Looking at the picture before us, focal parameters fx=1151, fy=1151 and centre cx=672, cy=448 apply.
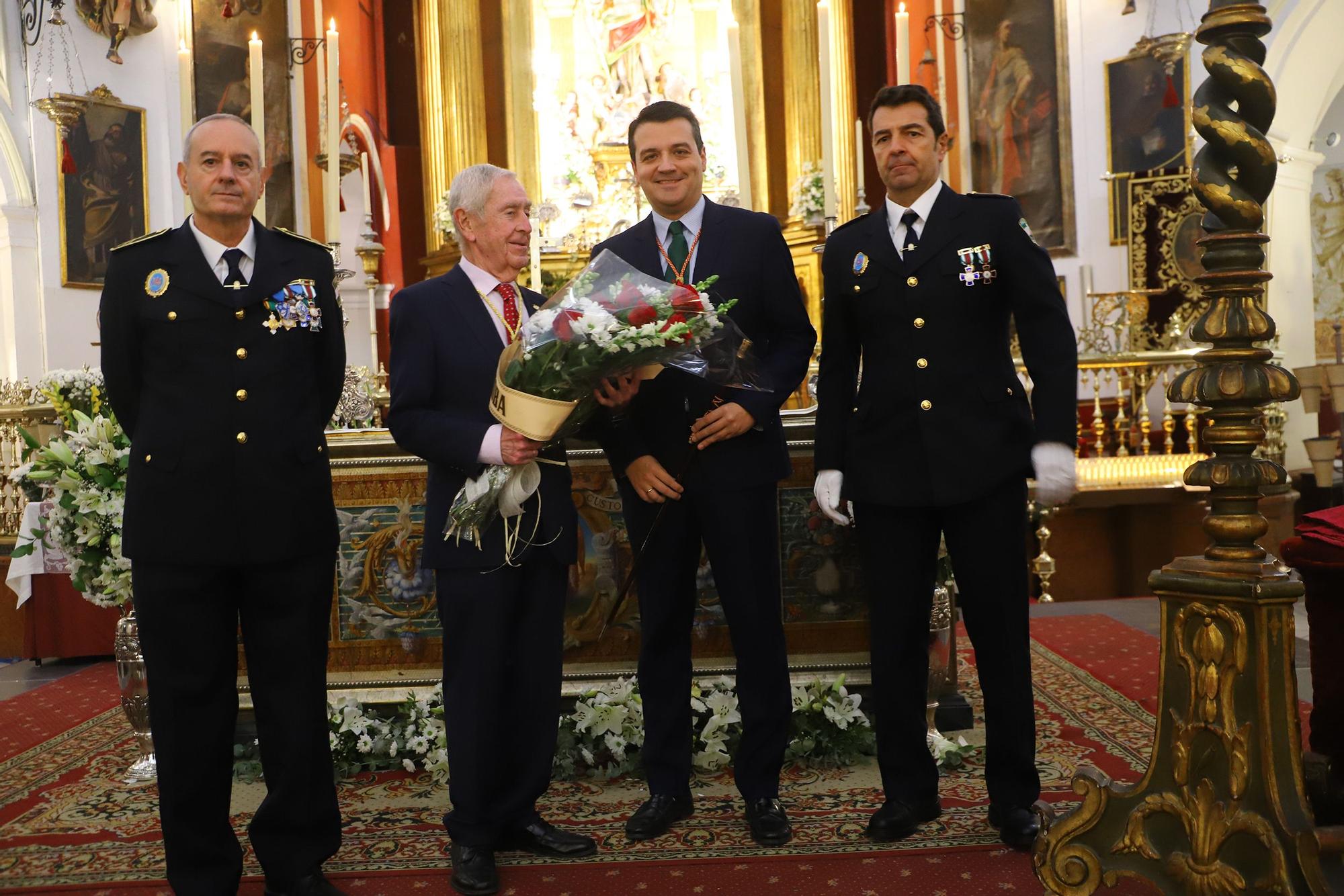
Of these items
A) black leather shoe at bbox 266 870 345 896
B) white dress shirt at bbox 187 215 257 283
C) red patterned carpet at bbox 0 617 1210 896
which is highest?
white dress shirt at bbox 187 215 257 283

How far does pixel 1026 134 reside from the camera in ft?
29.1

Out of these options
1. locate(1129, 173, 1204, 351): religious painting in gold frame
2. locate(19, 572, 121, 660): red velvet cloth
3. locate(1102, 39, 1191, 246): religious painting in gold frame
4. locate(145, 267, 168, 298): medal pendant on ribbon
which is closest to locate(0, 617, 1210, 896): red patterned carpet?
locate(145, 267, 168, 298): medal pendant on ribbon

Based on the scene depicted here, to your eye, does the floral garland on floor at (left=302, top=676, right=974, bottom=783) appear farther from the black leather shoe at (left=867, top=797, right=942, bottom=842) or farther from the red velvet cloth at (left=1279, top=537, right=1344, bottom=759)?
the red velvet cloth at (left=1279, top=537, right=1344, bottom=759)

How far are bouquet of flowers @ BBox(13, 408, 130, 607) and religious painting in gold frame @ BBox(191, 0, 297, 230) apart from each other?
5.83 meters

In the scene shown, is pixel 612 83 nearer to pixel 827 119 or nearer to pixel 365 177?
pixel 365 177

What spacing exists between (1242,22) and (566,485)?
5.51 ft

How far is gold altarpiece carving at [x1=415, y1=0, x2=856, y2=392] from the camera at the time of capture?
934cm

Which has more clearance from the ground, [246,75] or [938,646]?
[246,75]

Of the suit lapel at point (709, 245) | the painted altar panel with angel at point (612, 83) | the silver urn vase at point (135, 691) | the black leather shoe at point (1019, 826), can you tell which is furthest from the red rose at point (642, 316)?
the painted altar panel with angel at point (612, 83)

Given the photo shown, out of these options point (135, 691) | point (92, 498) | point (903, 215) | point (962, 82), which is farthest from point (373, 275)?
point (962, 82)

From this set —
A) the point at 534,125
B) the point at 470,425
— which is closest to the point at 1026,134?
the point at 534,125

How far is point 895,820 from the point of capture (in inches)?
106

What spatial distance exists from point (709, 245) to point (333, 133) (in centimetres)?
157

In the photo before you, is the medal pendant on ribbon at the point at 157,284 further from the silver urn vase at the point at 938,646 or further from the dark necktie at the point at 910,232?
the silver urn vase at the point at 938,646
